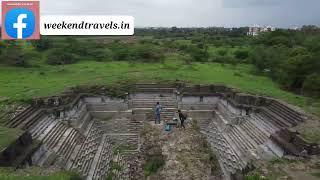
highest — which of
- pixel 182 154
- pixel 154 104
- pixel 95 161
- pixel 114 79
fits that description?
pixel 114 79

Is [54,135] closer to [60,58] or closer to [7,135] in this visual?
[7,135]

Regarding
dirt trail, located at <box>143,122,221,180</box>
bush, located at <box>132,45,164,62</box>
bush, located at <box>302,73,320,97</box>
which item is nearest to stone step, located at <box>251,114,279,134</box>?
dirt trail, located at <box>143,122,221,180</box>

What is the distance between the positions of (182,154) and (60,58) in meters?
20.7

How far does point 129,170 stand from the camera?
1166 cm

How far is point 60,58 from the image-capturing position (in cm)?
2884

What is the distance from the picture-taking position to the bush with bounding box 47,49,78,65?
93.3ft

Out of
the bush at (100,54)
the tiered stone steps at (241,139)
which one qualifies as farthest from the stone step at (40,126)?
the bush at (100,54)

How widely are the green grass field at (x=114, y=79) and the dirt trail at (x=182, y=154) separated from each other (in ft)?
15.1

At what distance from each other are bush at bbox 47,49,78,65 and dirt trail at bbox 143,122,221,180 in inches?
665

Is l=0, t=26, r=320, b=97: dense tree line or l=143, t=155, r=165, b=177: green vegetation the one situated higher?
l=0, t=26, r=320, b=97: dense tree line

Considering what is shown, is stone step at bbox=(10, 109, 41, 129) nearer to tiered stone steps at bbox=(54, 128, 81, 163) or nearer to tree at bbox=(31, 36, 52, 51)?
tiered stone steps at bbox=(54, 128, 81, 163)

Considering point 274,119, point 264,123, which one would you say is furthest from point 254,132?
point 274,119

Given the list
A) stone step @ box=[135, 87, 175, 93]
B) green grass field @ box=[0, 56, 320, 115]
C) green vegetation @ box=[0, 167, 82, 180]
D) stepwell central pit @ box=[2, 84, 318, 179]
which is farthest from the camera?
stone step @ box=[135, 87, 175, 93]

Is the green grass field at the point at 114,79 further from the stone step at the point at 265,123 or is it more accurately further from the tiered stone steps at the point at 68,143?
the tiered stone steps at the point at 68,143
